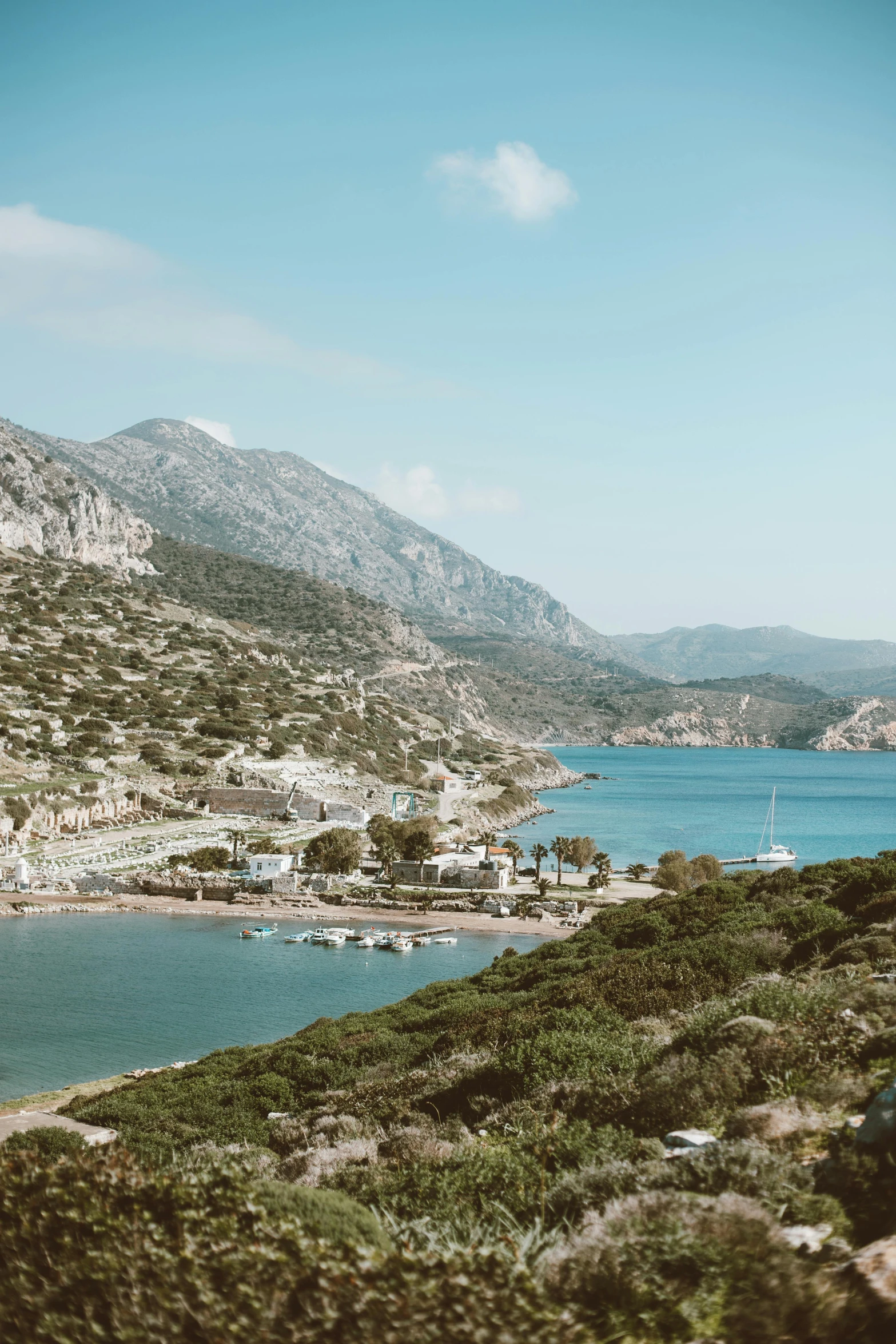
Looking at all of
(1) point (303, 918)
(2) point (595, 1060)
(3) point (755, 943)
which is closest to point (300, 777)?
(1) point (303, 918)

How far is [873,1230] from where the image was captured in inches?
220

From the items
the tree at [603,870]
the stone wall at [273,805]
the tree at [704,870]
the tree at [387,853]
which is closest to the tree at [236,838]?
the stone wall at [273,805]

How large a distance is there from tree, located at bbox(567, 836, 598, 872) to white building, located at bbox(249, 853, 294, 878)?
21490 mm

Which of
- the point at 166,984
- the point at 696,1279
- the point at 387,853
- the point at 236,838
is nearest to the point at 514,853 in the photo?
the point at 387,853

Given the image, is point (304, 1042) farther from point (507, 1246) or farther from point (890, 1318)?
point (890, 1318)

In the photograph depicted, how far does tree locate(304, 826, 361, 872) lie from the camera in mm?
65250

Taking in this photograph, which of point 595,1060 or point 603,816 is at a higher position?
point 595,1060

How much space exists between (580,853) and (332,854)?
19.5 m

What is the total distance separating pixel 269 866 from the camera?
205ft

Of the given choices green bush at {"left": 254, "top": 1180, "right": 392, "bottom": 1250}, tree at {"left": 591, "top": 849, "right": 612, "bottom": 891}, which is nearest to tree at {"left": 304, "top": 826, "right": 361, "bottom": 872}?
tree at {"left": 591, "top": 849, "right": 612, "bottom": 891}

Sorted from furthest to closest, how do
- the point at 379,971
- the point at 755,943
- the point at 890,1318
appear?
1. the point at 379,971
2. the point at 755,943
3. the point at 890,1318

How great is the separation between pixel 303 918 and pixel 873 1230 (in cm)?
5338

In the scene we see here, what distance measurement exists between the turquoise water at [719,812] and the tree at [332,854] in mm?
23084

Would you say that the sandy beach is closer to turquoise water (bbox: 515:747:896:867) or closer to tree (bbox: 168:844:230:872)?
tree (bbox: 168:844:230:872)
